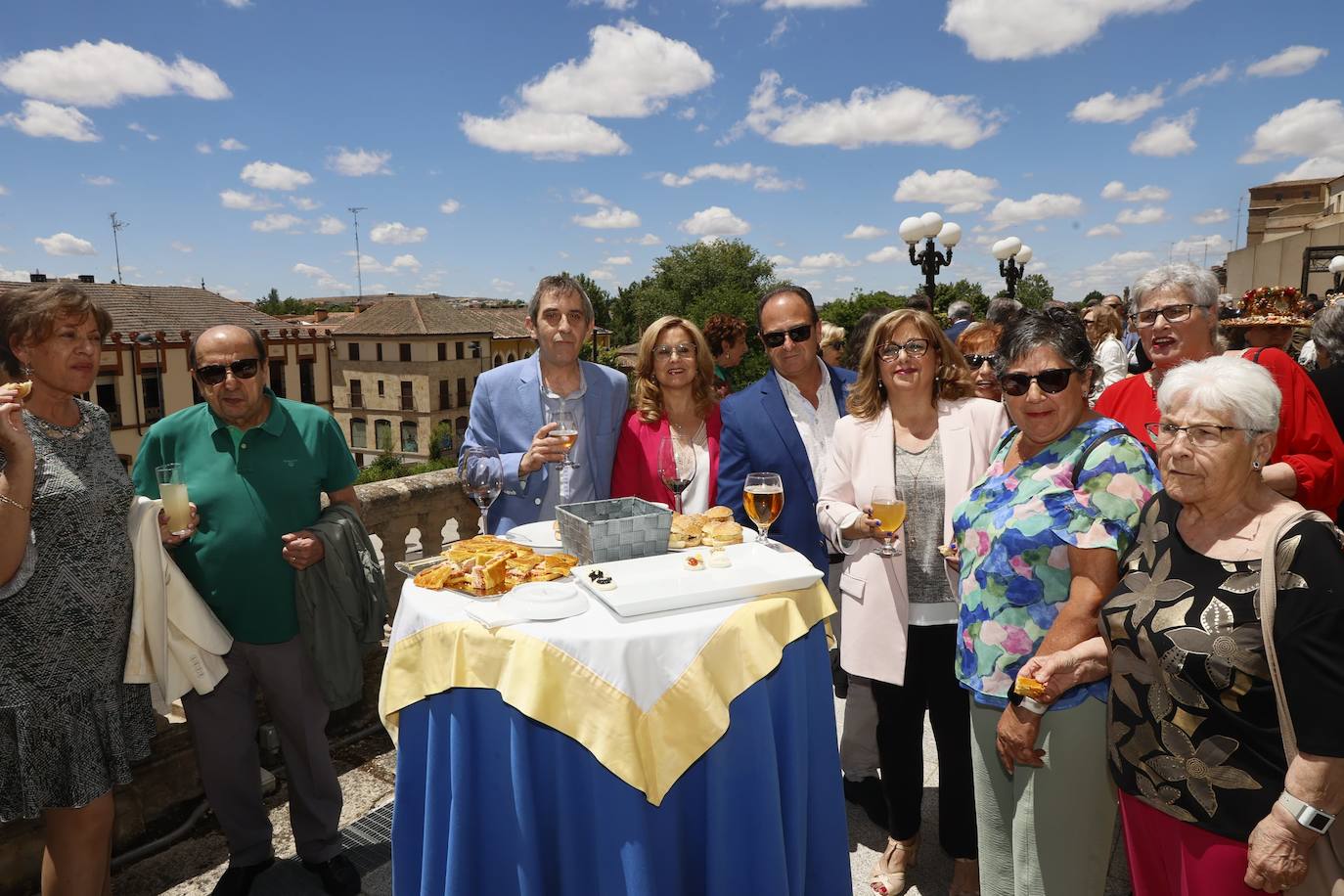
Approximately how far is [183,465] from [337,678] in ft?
3.54

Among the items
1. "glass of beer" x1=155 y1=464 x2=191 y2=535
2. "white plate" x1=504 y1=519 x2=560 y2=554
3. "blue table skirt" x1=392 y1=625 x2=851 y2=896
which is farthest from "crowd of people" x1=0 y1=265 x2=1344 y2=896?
"blue table skirt" x1=392 y1=625 x2=851 y2=896

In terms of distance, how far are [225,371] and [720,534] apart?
208 cm

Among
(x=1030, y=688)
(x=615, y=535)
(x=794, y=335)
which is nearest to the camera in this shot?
(x=1030, y=688)

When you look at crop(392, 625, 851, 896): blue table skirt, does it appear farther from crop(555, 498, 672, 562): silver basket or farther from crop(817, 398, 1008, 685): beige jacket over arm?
crop(817, 398, 1008, 685): beige jacket over arm

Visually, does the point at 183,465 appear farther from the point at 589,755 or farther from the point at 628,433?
the point at 589,755

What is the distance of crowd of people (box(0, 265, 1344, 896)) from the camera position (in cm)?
186

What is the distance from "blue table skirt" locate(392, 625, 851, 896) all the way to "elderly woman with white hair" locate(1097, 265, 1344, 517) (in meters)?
2.06

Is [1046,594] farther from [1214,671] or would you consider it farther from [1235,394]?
[1235,394]

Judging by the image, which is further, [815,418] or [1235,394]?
[815,418]

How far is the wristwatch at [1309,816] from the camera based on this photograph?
171cm

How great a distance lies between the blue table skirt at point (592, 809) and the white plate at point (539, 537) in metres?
0.71

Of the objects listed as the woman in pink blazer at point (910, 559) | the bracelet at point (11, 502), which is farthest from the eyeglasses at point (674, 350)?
the bracelet at point (11, 502)

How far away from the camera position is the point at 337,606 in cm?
320

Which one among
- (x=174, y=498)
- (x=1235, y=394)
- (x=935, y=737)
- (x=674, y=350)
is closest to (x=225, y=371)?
(x=174, y=498)
